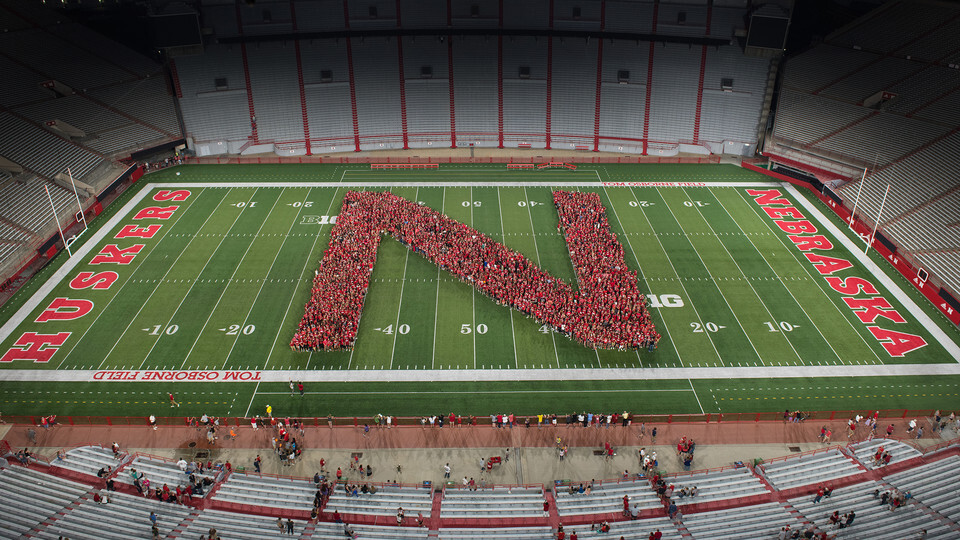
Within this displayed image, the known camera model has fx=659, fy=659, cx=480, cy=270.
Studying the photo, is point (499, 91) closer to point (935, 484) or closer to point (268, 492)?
point (268, 492)

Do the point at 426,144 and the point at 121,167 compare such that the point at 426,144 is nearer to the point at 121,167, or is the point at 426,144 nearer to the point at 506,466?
the point at 121,167

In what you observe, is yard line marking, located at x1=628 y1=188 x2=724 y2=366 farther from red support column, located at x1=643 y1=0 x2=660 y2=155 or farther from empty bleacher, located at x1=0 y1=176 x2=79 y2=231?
empty bleacher, located at x1=0 y1=176 x2=79 y2=231

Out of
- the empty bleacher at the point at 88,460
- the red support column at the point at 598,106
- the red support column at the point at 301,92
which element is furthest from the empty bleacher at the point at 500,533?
the red support column at the point at 301,92

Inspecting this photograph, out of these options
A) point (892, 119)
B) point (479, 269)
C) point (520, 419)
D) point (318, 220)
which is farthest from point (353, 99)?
point (892, 119)

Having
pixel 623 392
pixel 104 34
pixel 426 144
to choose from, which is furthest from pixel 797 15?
pixel 104 34

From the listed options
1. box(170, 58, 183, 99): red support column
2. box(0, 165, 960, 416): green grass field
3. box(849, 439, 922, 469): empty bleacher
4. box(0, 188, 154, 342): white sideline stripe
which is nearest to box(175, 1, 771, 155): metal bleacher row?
box(170, 58, 183, 99): red support column

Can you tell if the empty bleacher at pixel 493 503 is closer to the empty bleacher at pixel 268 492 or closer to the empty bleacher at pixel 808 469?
the empty bleacher at pixel 268 492
